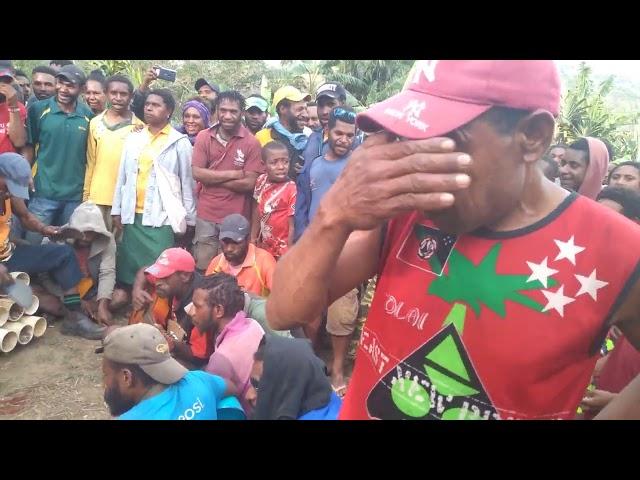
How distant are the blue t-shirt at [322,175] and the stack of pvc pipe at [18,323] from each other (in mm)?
2469

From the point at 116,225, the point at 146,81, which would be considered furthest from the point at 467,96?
the point at 146,81

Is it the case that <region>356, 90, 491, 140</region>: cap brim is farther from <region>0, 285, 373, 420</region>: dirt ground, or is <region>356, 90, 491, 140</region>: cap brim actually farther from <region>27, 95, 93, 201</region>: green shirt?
<region>27, 95, 93, 201</region>: green shirt

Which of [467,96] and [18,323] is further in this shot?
[18,323]

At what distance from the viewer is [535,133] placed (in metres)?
1.09

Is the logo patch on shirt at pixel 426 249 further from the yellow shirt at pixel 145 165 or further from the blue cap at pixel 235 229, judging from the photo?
the yellow shirt at pixel 145 165

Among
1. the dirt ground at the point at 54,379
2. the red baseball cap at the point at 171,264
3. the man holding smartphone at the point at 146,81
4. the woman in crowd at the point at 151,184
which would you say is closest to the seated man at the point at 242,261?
the red baseball cap at the point at 171,264

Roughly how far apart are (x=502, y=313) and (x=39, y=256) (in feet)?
14.7

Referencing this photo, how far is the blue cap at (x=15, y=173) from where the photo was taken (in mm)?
4180

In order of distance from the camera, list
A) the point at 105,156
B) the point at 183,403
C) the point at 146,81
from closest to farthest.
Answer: the point at 183,403
the point at 105,156
the point at 146,81

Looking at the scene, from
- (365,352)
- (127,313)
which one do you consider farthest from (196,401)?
(127,313)

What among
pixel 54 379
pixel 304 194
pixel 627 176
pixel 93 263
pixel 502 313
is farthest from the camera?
pixel 93 263

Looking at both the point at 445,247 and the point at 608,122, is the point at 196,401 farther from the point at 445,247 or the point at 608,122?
the point at 608,122

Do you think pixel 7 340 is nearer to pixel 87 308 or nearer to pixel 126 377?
pixel 87 308

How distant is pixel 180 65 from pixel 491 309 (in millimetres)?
18478
